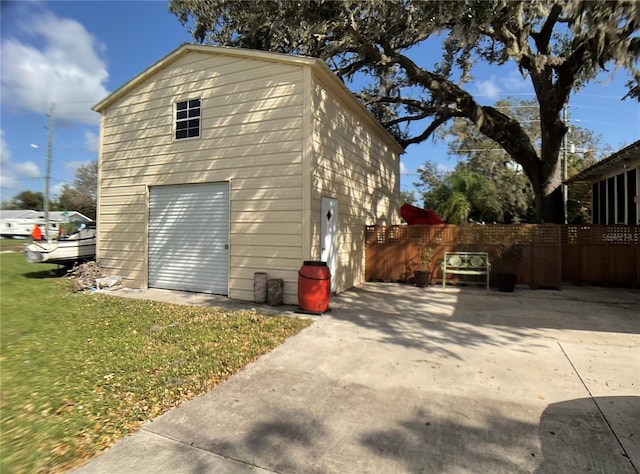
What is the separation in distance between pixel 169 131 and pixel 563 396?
9423 millimetres

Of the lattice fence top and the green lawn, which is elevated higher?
the lattice fence top

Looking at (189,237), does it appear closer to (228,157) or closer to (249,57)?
(228,157)

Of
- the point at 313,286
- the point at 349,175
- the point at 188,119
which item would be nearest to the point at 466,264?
the point at 349,175

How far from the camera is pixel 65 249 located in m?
11.3

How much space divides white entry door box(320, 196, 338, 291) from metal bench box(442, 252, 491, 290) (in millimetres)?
3197

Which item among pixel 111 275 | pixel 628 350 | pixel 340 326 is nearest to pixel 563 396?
pixel 628 350

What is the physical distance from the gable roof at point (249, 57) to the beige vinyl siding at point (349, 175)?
17 centimetres

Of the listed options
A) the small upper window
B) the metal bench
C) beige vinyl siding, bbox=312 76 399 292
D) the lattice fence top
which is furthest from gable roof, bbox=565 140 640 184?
the small upper window

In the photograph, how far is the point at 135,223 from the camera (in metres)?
9.95

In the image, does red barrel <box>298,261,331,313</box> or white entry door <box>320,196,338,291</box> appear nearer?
red barrel <box>298,261,331,313</box>

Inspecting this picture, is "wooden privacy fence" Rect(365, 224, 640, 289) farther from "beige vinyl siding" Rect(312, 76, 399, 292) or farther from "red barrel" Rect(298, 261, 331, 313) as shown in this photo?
"red barrel" Rect(298, 261, 331, 313)

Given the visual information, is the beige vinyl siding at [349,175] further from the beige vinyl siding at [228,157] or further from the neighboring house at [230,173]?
the beige vinyl siding at [228,157]

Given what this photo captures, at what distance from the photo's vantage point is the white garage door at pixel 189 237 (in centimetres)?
866

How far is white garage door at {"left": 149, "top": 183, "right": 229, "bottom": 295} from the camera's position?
8.66 m
